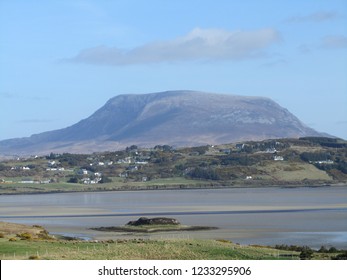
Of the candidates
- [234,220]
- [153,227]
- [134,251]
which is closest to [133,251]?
[134,251]

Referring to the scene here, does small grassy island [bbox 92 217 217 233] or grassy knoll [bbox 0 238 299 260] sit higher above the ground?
grassy knoll [bbox 0 238 299 260]

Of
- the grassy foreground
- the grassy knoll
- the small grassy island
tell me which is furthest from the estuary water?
the grassy knoll

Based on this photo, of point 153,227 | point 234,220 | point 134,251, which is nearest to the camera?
point 134,251

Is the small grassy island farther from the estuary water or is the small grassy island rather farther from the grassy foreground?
the grassy foreground

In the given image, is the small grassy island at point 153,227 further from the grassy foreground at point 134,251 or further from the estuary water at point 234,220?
the grassy foreground at point 134,251

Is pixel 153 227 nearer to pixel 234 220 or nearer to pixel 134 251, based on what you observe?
pixel 234 220

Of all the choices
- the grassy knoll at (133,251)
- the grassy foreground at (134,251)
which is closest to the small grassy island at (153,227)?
the grassy foreground at (134,251)

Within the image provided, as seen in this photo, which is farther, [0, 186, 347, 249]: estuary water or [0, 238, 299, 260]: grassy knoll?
[0, 186, 347, 249]: estuary water

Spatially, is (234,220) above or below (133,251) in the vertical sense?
below

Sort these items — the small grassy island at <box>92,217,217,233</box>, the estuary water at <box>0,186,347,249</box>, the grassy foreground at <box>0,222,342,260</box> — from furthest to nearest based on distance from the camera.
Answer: the small grassy island at <box>92,217,217,233</box>, the estuary water at <box>0,186,347,249</box>, the grassy foreground at <box>0,222,342,260</box>

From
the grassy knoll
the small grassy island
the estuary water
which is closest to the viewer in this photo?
the grassy knoll

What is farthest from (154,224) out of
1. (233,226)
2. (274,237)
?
(274,237)
